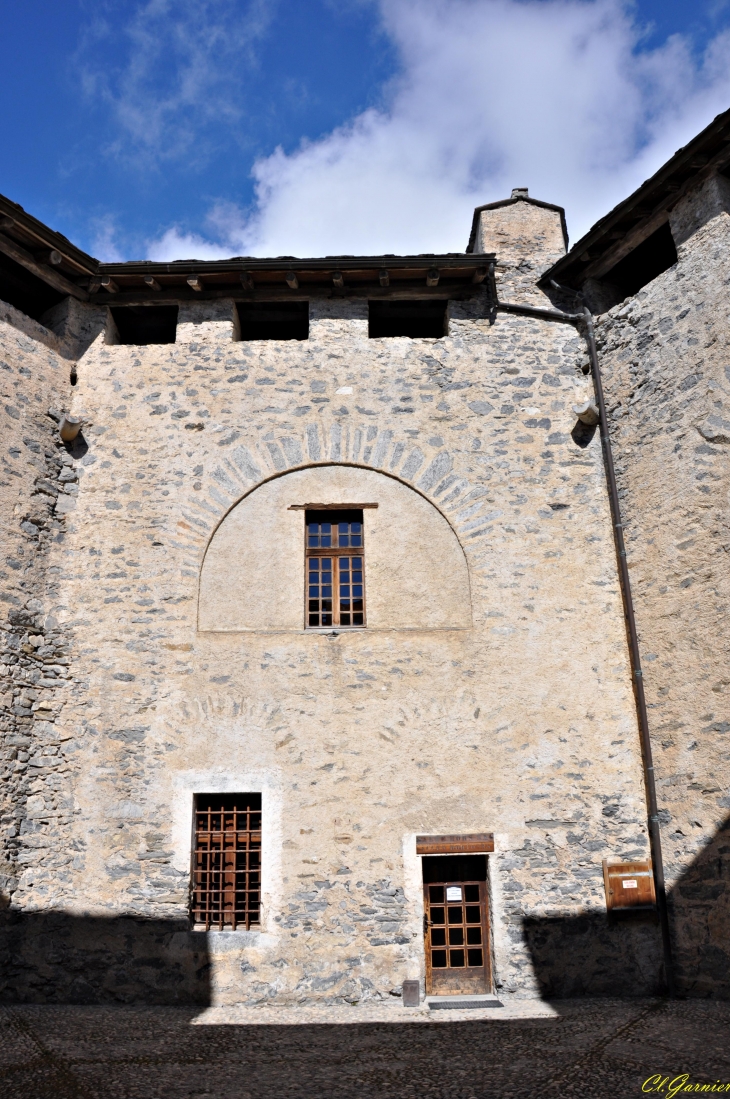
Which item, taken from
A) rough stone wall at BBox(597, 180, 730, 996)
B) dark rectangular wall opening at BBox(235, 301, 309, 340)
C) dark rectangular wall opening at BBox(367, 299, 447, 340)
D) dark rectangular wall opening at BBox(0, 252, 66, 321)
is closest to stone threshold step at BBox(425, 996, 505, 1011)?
rough stone wall at BBox(597, 180, 730, 996)

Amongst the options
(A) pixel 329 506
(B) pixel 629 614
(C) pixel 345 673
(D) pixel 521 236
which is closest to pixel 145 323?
(A) pixel 329 506

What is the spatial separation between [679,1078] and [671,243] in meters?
8.91

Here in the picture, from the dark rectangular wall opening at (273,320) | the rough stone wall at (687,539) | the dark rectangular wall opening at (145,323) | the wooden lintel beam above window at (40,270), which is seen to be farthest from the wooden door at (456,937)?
the wooden lintel beam above window at (40,270)

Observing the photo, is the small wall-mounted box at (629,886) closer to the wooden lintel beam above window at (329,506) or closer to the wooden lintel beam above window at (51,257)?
the wooden lintel beam above window at (329,506)

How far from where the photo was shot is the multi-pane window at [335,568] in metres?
9.20

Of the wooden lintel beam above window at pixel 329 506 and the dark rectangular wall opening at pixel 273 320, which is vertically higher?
the dark rectangular wall opening at pixel 273 320

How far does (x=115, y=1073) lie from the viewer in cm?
581

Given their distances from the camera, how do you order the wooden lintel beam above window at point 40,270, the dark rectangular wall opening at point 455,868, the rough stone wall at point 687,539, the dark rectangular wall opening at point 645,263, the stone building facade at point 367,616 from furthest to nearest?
the dark rectangular wall opening at point 645,263, the wooden lintel beam above window at point 40,270, the dark rectangular wall opening at point 455,868, the stone building facade at point 367,616, the rough stone wall at point 687,539

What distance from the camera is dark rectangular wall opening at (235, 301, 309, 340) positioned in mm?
10766

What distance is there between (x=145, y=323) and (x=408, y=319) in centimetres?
373

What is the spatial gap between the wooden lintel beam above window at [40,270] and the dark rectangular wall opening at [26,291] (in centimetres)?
12

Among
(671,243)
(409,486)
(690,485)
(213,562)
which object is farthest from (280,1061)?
(671,243)

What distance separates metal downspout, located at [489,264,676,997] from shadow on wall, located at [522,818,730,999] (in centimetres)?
10

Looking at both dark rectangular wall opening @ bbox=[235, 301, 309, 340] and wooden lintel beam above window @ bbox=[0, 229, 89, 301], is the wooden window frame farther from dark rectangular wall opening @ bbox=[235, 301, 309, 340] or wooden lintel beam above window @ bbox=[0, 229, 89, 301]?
wooden lintel beam above window @ bbox=[0, 229, 89, 301]
